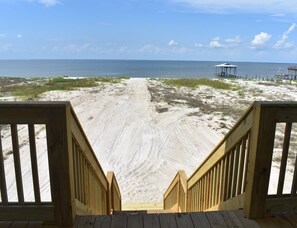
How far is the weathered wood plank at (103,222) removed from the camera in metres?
2.03

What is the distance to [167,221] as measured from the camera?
6.91 ft

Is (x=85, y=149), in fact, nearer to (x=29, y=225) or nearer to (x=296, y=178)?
(x=29, y=225)

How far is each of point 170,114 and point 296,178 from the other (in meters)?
11.2

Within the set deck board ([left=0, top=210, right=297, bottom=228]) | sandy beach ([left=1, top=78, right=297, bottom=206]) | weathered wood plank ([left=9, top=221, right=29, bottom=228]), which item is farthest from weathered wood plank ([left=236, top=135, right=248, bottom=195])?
sandy beach ([left=1, top=78, right=297, bottom=206])

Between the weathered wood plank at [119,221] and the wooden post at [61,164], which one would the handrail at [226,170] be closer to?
the weathered wood plank at [119,221]

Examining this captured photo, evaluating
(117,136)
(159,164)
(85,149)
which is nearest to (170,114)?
(117,136)

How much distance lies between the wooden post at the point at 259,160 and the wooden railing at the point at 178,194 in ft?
6.27

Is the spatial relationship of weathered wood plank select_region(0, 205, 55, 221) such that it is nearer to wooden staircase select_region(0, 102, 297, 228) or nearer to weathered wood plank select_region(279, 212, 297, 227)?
wooden staircase select_region(0, 102, 297, 228)

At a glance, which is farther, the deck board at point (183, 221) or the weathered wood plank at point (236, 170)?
the weathered wood plank at point (236, 170)

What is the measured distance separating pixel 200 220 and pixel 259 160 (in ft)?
2.25

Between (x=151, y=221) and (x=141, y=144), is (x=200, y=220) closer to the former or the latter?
(x=151, y=221)

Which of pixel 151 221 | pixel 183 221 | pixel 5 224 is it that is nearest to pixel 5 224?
pixel 5 224

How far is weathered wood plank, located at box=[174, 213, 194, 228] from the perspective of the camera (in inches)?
80.9

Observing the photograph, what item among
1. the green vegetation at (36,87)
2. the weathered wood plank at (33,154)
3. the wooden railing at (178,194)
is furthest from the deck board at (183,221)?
the green vegetation at (36,87)
